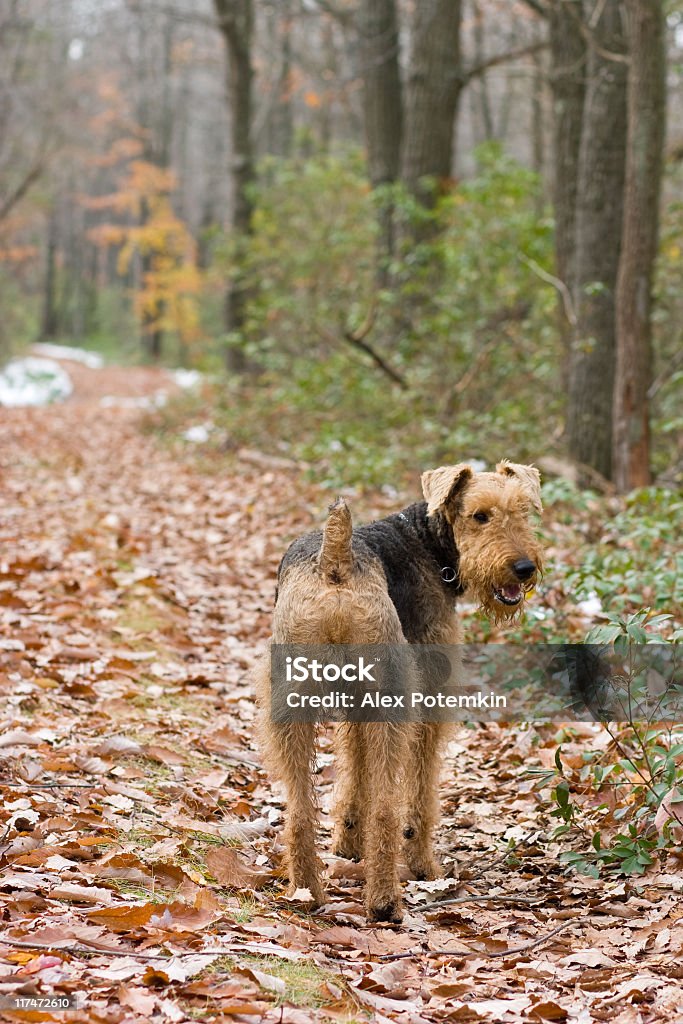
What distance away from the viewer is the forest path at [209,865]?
287 cm

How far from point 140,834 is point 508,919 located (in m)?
1.45

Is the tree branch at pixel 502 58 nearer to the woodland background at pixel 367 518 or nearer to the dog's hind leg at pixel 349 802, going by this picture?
the woodland background at pixel 367 518

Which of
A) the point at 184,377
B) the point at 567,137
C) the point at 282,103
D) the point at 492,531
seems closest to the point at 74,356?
the point at 184,377

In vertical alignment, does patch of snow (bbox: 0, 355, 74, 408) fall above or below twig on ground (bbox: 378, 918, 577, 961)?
above

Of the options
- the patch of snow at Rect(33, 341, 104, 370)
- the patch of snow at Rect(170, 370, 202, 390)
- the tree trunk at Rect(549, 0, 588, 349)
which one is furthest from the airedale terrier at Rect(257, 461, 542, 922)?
the patch of snow at Rect(33, 341, 104, 370)

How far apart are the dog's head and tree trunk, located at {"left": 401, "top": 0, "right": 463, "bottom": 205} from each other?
10.5m

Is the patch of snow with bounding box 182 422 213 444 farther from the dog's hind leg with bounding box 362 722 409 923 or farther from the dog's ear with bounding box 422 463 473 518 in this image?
the dog's hind leg with bounding box 362 722 409 923

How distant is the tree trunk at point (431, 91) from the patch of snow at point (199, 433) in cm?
468

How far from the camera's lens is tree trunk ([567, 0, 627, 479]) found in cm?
937

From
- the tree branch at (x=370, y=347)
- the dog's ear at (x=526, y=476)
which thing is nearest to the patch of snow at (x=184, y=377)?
the tree branch at (x=370, y=347)

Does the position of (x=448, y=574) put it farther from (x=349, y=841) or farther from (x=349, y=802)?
(x=349, y=841)

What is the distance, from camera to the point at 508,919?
3.77 meters

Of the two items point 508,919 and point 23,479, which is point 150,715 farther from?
point 23,479

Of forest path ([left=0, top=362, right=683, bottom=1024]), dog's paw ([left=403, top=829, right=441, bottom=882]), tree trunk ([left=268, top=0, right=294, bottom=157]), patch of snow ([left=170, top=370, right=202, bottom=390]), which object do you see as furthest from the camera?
patch of snow ([left=170, top=370, right=202, bottom=390])
